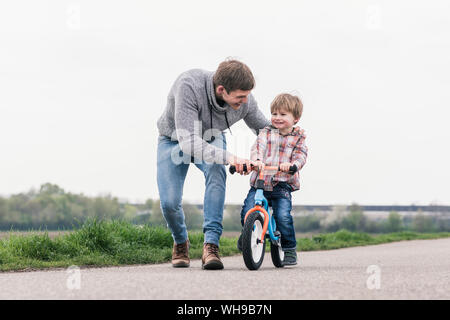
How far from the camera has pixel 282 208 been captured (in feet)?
18.3

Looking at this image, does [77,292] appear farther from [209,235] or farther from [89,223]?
[89,223]

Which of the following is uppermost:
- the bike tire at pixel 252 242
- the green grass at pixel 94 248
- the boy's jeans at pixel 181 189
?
the boy's jeans at pixel 181 189

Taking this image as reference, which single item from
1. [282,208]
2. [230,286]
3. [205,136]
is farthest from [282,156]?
[230,286]

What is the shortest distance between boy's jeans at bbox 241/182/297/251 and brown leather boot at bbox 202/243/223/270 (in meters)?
0.51

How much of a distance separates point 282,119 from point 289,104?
16 cm

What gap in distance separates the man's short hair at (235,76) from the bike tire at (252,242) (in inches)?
43.3

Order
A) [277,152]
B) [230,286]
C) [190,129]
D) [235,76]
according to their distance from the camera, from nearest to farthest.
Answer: [230,286]
[235,76]
[190,129]
[277,152]

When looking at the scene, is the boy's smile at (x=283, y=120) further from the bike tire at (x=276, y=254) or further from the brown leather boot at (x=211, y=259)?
the brown leather boot at (x=211, y=259)

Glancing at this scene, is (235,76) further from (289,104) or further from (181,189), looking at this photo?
(181,189)

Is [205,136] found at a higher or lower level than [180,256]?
higher

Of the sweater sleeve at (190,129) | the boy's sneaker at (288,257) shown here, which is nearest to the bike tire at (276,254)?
the boy's sneaker at (288,257)

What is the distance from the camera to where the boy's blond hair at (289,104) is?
5.54 m

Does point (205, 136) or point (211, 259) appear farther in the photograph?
point (205, 136)
